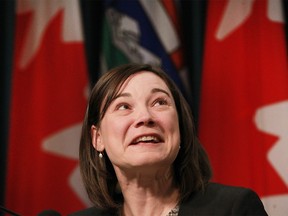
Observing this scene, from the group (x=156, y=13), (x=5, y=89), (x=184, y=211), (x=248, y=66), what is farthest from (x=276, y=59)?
(x=5, y=89)

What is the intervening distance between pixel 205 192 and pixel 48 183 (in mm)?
993

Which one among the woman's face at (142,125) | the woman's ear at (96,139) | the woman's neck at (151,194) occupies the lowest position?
the woman's neck at (151,194)

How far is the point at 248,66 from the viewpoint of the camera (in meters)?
2.10

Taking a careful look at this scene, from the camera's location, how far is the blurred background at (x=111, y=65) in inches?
82.4

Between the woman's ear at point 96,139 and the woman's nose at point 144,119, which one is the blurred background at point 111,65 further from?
the woman's nose at point 144,119

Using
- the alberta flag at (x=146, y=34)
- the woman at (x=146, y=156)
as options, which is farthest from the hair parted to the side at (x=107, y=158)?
the alberta flag at (x=146, y=34)

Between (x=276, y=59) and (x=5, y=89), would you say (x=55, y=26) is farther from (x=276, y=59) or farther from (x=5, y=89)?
(x=276, y=59)

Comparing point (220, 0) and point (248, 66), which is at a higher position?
point (220, 0)

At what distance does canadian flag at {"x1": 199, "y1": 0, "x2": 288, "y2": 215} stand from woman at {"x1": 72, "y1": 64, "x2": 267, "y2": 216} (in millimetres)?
622

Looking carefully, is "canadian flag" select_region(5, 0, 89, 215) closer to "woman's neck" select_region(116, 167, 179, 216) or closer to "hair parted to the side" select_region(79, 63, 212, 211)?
"hair parted to the side" select_region(79, 63, 212, 211)

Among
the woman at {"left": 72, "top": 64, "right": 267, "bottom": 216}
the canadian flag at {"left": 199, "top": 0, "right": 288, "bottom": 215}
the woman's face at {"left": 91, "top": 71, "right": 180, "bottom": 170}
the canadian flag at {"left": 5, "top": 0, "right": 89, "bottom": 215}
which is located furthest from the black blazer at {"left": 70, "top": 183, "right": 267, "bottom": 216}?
the canadian flag at {"left": 5, "top": 0, "right": 89, "bottom": 215}

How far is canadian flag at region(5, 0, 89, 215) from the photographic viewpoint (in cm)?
Answer: 220

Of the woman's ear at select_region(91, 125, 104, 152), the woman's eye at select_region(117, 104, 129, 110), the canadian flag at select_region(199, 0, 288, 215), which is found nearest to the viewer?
the woman's eye at select_region(117, 104, 129, 110)

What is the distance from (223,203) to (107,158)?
40cm
